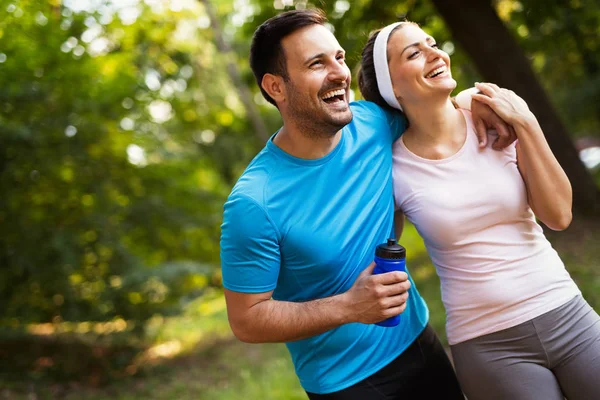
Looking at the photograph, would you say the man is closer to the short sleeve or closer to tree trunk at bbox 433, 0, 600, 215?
the short sleeve

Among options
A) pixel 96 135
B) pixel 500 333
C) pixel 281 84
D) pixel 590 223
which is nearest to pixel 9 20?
pixel 96 135

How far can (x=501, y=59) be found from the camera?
7.21 metres

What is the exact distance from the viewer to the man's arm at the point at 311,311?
1.96 m

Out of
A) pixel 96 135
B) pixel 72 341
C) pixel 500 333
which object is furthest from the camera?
pixel 72 341

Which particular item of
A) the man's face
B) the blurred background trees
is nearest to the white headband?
the man's face

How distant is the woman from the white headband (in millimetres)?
18

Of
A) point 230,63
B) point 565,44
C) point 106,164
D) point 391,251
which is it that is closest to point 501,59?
point 565,44

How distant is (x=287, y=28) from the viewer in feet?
7.66

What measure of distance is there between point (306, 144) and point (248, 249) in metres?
0.54

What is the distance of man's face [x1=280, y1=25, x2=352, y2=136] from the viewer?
2260 mm

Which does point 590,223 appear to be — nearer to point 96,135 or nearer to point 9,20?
point 96,135

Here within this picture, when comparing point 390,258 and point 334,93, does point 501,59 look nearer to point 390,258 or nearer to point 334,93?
point 334,93

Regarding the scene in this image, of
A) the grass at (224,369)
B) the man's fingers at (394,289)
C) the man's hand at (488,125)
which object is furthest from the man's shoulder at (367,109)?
the grass at (224,369)

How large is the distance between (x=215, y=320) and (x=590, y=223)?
6346 mm
